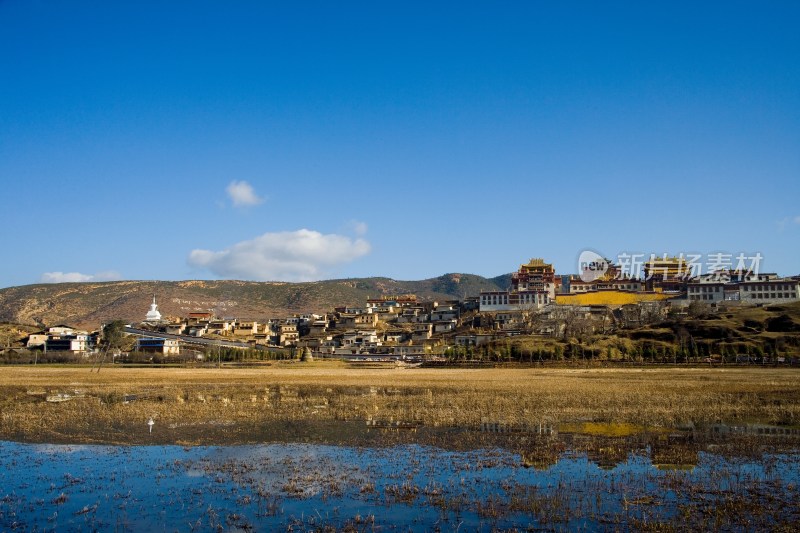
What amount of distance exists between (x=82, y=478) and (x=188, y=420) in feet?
35.0

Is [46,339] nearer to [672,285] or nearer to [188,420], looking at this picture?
[188,420]

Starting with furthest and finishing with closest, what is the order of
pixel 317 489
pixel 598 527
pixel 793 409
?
1. pixel 793 409
2. pixel 317 489
3. pixel 598 527

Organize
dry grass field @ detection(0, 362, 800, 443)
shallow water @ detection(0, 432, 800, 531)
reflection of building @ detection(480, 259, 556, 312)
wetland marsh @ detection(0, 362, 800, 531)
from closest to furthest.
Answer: shallow water @ detection(0, 432, 800, 531) < wetland marsh @ detection(0, 362, 800, 531) < dry grass field @ detection(0, 362, 800, 443) < reflection of building @ detection(480, 259, 556, 312)

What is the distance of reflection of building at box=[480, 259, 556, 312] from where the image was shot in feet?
413

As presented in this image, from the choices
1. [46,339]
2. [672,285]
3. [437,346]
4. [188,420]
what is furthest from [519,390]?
[672,285]

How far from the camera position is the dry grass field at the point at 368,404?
26.8 m

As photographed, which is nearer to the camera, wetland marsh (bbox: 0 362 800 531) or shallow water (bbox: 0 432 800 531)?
shallow water (bbox: 0 432 800 531)

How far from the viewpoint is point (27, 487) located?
657 inches

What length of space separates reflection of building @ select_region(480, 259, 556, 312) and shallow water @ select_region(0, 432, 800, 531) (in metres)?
106

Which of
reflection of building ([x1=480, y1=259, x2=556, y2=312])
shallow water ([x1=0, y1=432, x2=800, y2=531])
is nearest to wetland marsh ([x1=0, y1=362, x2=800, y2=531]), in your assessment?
shallow water ([x1=0, y1=432, x2=800, y2=531])
